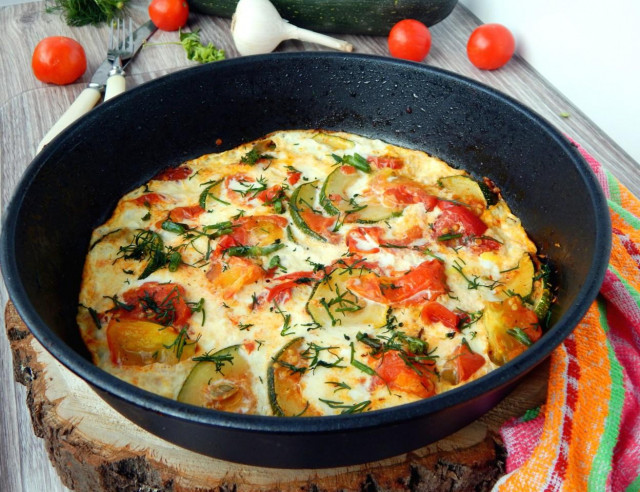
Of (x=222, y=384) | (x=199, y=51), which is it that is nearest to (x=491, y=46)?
(x=199, y=51)

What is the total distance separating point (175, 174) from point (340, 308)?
1.31 m

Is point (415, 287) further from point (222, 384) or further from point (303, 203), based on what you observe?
point (222, 384)

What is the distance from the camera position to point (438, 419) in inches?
84.6

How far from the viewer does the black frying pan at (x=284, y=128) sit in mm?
2025

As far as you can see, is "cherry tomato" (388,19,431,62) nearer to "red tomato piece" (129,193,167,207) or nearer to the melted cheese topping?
the melted cheese topping

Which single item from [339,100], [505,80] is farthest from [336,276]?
[505,80]

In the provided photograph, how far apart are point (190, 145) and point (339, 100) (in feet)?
2.91

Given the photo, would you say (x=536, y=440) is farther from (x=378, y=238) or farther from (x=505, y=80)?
(x=505, y=80)

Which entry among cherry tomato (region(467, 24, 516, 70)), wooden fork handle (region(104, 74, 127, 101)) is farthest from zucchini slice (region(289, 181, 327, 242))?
cherry tomato (region(467, 24, 516, 70))

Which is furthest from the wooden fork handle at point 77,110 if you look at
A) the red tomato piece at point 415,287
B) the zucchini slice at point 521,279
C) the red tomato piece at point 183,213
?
the zucchini slice at point 521,279

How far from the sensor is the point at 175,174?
3514 millimetres

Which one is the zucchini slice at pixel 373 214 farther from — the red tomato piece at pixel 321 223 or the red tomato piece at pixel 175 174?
the red tomato piece at pixel 175 174

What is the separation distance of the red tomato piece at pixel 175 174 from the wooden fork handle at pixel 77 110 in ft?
2.56

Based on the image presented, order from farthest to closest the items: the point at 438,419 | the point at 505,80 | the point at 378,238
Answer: the point at 505,80
the point at 378,238
the point at 438,419
